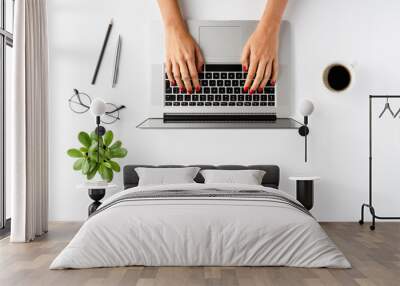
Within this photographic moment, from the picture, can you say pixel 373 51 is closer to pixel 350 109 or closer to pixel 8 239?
pixel 350 109

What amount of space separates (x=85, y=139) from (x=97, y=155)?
226 millimetres

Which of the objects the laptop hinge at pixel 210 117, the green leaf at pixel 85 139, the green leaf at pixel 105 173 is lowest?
the green leaf at pixel 105 173

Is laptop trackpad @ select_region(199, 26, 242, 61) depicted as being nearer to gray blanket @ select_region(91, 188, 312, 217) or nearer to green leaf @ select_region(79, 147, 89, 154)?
gray blanket @ select_region(91, 188, 312, 217)

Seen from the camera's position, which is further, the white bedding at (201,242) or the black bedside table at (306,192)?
the black bedside table at (306,192)

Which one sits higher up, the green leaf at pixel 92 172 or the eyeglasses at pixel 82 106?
the eyeglasses at pixel 82 106

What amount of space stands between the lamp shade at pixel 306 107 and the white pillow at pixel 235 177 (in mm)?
744

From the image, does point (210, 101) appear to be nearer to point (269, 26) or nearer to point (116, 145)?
point (116, 145)

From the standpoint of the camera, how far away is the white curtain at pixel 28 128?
4.27 meters

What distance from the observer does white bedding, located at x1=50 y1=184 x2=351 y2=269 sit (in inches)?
127

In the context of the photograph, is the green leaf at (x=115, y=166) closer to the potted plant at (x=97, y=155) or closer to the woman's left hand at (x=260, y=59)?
the potted plant at (x=97, y=155)

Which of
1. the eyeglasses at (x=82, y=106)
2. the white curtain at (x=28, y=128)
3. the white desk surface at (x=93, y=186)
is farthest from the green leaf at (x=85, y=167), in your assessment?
the eyeglasses at (x=82, y=106)

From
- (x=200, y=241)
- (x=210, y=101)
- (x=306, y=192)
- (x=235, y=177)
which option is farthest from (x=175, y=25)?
(x=306, y=192)

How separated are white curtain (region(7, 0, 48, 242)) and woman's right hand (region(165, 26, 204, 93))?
3.61 m

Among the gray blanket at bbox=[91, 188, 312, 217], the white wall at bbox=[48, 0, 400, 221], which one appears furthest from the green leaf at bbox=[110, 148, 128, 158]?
the gray blanket at bbox=[91, 188, 312, 217]
